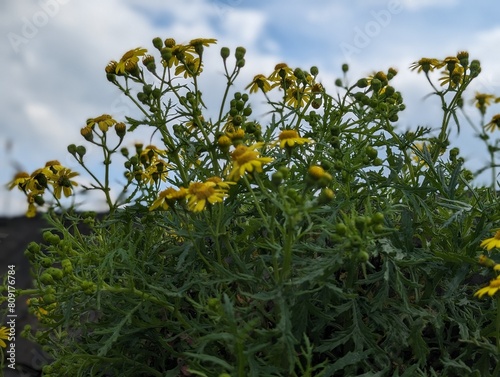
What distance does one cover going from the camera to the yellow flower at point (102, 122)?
7.38ft

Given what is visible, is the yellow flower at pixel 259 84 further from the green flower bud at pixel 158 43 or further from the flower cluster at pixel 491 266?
the flower cluster at pixel 491 266

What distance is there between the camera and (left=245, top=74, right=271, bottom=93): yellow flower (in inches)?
95.5

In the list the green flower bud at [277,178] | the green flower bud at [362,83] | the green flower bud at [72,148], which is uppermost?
the green flower bud at [362,83]

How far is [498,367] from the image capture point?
1.99 m

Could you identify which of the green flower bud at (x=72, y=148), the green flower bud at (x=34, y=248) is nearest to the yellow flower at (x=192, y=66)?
the green flower bud at (x=72, y=148)

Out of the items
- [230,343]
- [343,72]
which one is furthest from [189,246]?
[343,72]

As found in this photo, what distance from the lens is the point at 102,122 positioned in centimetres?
225

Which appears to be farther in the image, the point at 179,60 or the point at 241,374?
the point at 179,60

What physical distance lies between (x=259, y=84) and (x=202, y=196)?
2.68 feet

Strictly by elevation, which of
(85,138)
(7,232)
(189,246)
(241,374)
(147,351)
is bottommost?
(241,374)

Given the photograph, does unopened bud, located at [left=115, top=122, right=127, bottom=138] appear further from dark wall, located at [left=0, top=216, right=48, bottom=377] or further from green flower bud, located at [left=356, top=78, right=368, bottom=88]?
dark wall, located at [left=0, top=216, right=48, bottom=377]

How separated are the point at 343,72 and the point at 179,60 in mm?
582

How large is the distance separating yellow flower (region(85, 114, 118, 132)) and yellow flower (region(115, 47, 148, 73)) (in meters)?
0.19

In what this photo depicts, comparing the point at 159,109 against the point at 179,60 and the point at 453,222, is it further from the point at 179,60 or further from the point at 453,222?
the point at 453,222
